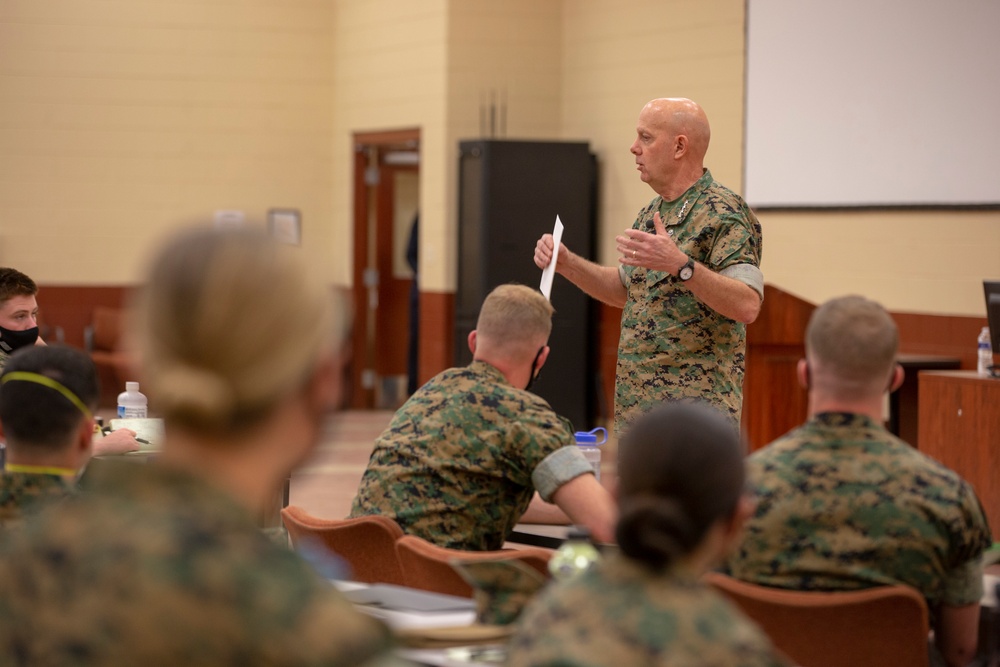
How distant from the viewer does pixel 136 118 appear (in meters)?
10.9

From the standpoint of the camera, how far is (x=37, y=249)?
10.8 m

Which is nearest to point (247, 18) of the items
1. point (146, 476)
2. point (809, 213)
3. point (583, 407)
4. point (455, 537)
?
point (583, 407)

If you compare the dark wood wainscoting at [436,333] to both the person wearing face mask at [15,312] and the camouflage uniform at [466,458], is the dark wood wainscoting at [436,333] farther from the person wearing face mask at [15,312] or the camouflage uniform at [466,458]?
the camouflage uniform at [466,458]

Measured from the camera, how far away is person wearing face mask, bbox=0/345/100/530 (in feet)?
6.19

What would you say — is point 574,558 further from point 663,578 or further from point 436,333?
point 436,333

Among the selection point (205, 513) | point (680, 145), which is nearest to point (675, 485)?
point (205, 513)

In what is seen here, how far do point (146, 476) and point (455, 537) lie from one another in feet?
5.81

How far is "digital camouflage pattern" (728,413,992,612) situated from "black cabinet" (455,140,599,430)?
7.22 metres

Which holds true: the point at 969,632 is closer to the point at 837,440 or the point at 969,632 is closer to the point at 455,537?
the point at 837,440

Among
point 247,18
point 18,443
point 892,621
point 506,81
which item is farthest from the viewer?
point 247,18

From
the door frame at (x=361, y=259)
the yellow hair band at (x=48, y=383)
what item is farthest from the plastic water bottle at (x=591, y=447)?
the door frame at (x=361, y=259)

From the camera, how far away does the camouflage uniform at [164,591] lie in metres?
1.05

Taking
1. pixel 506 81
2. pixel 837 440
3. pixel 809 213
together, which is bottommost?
pixel 837 440

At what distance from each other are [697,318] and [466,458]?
3.76 ft
